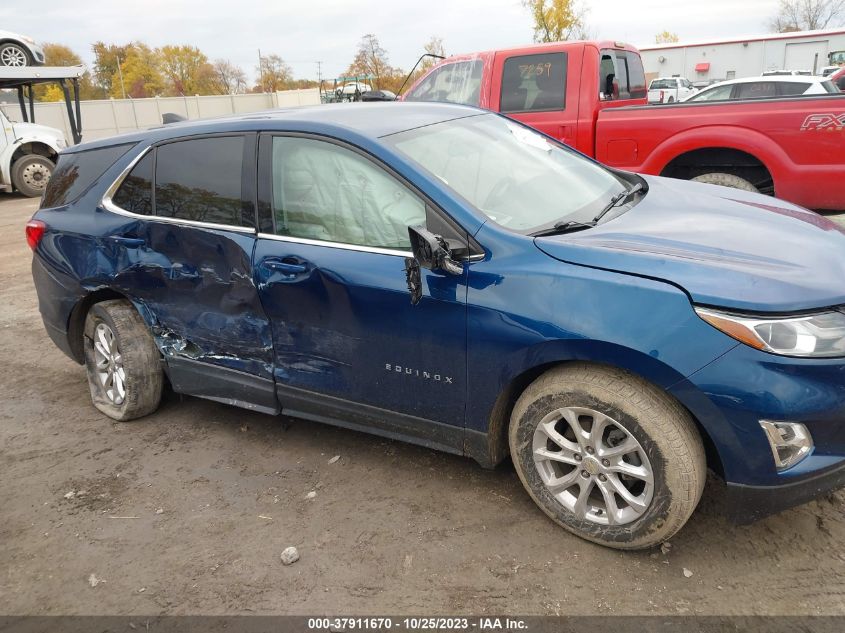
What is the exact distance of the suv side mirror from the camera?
8.34 ft

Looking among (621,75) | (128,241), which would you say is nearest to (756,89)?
(621,75)

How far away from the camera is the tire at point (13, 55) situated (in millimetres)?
14773

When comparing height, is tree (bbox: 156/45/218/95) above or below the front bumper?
above

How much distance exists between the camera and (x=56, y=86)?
208 feet

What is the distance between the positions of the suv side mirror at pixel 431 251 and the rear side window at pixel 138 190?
5.97 feet

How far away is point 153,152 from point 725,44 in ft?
87.0

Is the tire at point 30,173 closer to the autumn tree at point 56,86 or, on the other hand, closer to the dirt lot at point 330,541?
the dirt lot at point 330,541

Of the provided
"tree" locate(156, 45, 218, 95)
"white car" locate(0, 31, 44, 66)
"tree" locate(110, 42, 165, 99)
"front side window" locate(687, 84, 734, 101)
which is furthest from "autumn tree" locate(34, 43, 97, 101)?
"front side window" locate(687, 84, 734, 101)

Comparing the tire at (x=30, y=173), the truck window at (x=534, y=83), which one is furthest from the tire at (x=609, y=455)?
the tire at (x=30, y=173)

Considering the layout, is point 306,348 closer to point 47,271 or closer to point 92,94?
point 47,271

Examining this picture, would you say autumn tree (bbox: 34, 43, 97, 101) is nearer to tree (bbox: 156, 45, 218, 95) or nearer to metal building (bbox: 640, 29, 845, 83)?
tree (bbox: 156, 45, 218, 95)

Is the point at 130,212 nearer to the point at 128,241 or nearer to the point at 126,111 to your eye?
the point at 128,241

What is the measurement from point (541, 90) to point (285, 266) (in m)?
4.63

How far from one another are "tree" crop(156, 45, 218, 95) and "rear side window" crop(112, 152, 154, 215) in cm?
7378
